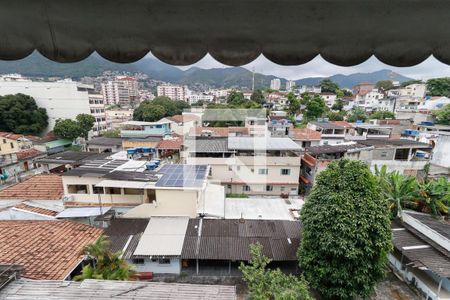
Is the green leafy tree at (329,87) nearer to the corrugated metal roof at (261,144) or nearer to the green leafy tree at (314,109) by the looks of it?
the green leafy tree at (314,109)

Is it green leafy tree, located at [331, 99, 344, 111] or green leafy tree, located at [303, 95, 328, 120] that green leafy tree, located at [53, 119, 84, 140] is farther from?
green leafy tree, located at [331, 99, 344, 111]

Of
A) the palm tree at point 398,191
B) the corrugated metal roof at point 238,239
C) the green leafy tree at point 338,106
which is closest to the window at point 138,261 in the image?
the corrugated metal roof at point 238,239

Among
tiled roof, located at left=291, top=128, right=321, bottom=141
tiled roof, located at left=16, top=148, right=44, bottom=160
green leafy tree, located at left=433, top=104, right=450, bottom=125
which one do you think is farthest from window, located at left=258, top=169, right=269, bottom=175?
green leafy tree, located at left=433, top=104, right=450, bottom=125

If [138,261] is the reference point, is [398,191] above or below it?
above

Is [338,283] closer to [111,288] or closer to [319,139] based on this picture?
[111,288]

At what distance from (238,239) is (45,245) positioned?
710 centimetres

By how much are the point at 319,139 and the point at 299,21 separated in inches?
816

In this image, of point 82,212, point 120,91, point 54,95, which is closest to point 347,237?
point 82,212

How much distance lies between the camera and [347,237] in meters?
7.36

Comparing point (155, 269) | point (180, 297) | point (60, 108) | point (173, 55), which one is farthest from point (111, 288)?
point (60, 108)

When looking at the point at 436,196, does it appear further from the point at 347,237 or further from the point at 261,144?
the point at 261,144

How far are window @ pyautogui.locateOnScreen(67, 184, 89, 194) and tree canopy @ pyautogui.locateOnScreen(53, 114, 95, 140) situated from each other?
1998 centimetres

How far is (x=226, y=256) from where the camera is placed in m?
8.70

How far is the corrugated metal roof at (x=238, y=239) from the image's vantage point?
879cm
